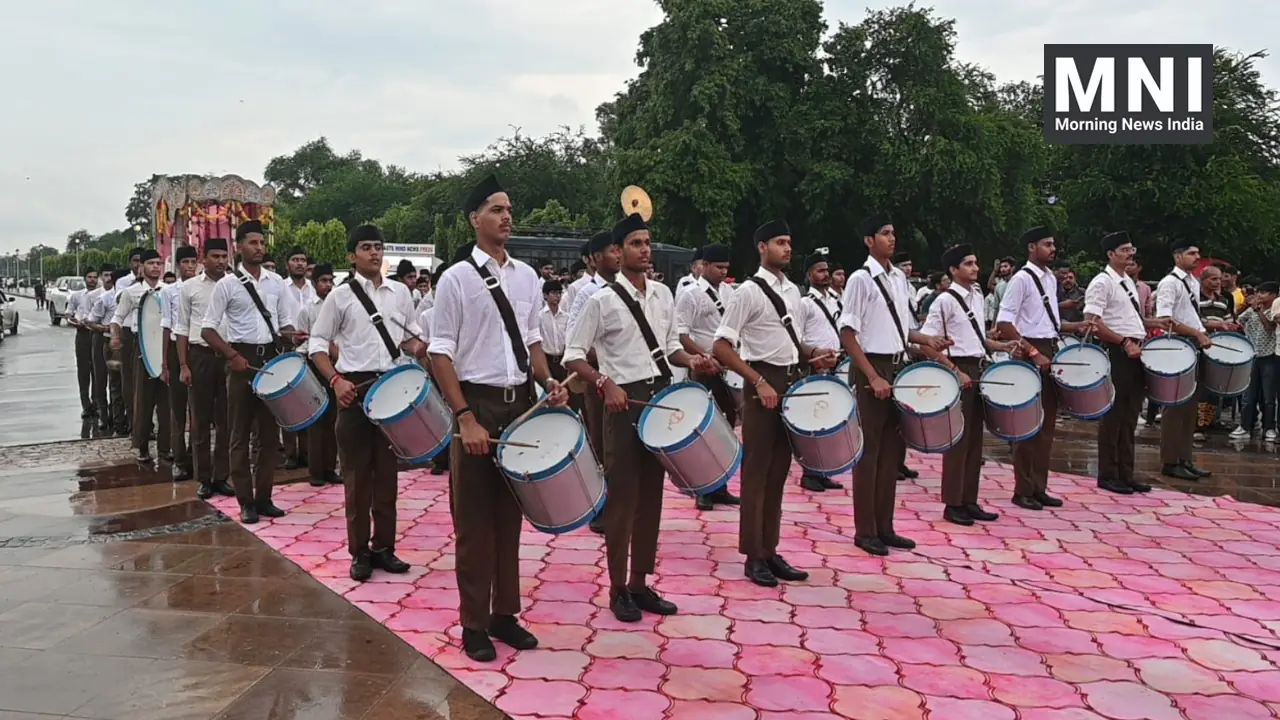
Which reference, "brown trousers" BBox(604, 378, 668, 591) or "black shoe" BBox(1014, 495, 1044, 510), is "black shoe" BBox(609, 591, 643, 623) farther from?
"black shoe" BBox(1014, 495, 1044, 510)

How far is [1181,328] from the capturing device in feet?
26.1

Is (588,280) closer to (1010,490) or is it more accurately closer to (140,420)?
(1010,490)

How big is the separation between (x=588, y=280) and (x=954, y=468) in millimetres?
2993

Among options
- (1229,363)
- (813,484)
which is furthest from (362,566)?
(1229,363)

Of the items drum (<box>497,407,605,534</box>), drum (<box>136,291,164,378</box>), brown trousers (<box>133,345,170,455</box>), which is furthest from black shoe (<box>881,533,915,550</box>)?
brown trousers (<box>133,345,170,455</box>)

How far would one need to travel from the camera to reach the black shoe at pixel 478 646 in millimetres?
4082

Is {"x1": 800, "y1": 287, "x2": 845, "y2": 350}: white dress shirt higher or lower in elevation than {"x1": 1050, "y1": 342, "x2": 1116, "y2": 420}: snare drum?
higher

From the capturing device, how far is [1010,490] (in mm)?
7734

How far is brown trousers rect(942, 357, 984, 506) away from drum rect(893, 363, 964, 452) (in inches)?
25.3

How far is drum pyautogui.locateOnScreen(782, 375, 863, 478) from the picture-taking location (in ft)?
16.8

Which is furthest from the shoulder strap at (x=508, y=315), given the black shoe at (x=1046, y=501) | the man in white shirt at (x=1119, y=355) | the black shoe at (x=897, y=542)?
the man in white shirt at (x=1119, y=355)

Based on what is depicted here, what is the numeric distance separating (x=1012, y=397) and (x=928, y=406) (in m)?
1.00

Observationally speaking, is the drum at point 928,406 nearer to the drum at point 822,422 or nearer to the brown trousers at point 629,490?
the drum at point 822,422

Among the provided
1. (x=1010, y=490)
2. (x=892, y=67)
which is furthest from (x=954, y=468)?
(x=892, y=67)
